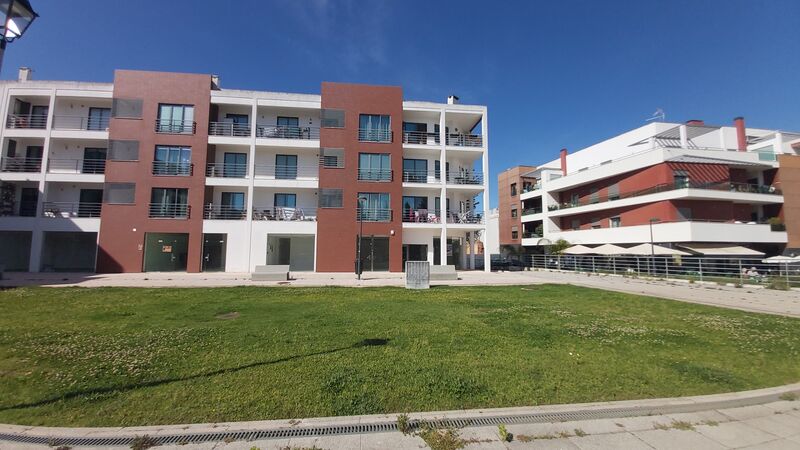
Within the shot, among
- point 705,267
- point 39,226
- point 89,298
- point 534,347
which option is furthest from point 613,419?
point 39,226

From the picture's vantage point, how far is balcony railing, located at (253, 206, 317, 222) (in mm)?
26906

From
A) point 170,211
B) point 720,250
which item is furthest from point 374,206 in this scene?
point 720,250

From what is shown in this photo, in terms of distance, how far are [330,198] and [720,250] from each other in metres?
29.9

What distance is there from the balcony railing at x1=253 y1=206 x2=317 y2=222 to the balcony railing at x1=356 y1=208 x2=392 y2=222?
12.8 feet

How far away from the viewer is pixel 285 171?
27.8 m

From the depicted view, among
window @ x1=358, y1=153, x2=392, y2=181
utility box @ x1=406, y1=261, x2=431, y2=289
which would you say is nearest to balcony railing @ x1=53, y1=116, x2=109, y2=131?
window @ x1=358, y1=153, x2=392, y2=181

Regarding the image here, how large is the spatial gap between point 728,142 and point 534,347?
1610 inches

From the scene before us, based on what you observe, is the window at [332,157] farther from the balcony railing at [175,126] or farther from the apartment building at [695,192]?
the apartment building at [695,192]

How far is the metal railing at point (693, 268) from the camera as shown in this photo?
18.0 m

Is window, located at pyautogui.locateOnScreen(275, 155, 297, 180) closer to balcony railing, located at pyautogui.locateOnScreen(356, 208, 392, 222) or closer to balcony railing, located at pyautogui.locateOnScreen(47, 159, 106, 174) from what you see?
balcony railing, located at pyautogui.locateOnScreen(356, 208, 392, 222)

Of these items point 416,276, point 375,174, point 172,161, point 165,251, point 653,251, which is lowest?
point 416,276

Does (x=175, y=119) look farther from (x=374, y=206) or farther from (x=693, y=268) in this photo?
(x=693, y=268)

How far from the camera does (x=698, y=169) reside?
94.1 feet

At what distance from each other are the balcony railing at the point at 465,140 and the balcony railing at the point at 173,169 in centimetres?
2042
